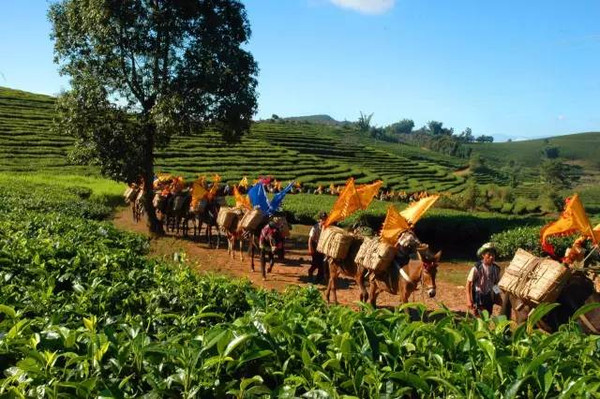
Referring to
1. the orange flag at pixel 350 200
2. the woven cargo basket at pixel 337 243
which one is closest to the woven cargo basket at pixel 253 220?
the orange flag at pixel 350 200

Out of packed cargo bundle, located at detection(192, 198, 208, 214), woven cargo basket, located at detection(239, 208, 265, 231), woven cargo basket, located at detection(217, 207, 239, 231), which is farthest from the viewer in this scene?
packed cargo bundle, located at detection(192, 198, 208, 214)

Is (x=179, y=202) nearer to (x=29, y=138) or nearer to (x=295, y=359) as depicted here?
(x=295, y=359)

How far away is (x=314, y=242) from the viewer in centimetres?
1228

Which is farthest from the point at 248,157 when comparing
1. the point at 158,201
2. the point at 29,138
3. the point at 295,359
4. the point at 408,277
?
the point at 295,359

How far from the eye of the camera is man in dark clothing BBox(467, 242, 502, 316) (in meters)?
8.20

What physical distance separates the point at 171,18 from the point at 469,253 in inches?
503

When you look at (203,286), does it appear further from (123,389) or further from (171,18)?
(171,18)

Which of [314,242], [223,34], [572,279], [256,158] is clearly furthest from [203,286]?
[256,158]

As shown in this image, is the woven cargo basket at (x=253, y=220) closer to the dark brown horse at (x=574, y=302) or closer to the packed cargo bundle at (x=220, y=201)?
the packed cargo bundle at (x=220, y=201)

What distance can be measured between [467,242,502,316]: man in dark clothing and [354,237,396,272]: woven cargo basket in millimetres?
1345

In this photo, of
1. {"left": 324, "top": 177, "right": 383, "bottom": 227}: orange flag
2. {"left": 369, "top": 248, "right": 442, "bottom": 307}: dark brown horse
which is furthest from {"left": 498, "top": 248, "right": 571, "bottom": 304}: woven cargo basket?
{"left": 324, "top": 177, "right": 383, "bottom": 227}: orange flag

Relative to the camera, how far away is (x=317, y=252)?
1243 centimetres

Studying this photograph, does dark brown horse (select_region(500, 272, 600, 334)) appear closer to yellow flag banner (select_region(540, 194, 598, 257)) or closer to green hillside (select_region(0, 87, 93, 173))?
yellow flag banner (select_region(540, 194, 598, 257))

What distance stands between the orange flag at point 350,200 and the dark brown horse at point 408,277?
186 centimetres
